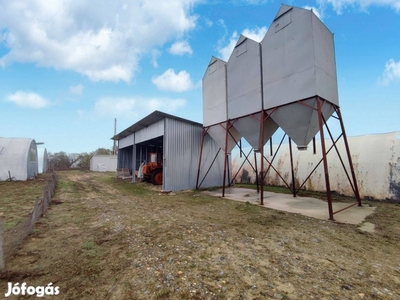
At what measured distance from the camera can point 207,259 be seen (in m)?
3.05

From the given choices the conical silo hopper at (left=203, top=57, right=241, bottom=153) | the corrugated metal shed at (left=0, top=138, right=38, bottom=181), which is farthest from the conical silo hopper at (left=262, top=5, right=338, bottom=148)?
the corrugated metal shed at (left=0, top=138, right=38, bottom=181)

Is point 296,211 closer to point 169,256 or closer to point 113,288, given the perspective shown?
point 169,256

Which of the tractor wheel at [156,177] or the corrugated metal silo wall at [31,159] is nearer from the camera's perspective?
the tractor wheel at [156,177]

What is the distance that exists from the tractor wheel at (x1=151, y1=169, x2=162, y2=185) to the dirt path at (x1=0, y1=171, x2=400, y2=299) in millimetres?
8363

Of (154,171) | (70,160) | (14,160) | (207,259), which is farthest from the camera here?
(70,160)

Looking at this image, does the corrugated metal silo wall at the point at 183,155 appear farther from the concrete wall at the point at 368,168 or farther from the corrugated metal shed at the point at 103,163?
the corrugated metal shed at the point at 103,163

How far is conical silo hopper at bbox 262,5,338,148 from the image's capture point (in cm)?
621

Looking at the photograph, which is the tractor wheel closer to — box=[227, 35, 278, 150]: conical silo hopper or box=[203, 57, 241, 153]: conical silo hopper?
box=[203, 57, 241, 153]: conical silo hopper

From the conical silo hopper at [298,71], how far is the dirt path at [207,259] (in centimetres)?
351

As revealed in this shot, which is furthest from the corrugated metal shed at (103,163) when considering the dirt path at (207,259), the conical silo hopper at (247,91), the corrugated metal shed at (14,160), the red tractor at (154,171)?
the dirt path at (207,259)

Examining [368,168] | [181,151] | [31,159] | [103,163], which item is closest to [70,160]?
[103,163]

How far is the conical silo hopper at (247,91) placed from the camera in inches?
316

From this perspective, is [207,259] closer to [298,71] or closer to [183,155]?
[298,71]

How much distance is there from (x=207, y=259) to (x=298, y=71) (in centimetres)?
644
